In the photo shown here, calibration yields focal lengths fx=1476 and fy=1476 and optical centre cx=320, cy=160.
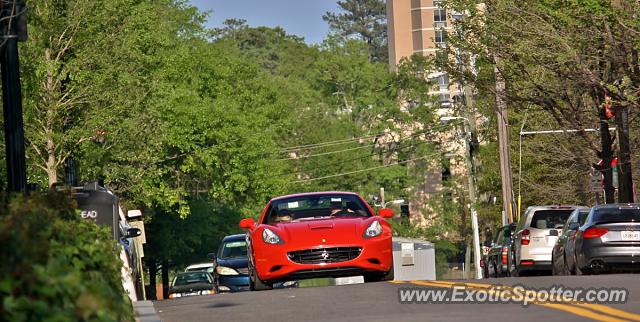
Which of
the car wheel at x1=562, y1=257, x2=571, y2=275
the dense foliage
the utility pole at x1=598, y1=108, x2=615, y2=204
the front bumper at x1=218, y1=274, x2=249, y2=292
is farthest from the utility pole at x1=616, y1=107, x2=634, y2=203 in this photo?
the front bumper at x1=218, y1=274, x2=249, y2=292

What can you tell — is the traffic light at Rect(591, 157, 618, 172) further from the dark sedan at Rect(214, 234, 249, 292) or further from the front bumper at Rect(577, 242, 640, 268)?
the front bumper at Rect(577, 242, 640, 268)

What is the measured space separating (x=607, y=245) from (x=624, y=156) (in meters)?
12.4

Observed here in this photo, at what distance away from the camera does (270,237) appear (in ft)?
66.2

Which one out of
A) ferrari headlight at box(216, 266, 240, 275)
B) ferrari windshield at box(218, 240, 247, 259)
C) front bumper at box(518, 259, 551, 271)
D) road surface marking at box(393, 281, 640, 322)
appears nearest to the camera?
road surface marking at box(393, 281, 640, 322)

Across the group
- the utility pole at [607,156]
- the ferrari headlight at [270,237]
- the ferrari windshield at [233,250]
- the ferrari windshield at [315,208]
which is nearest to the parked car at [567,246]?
the ferrari windshield at [315,208]

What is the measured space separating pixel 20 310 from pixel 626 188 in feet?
109

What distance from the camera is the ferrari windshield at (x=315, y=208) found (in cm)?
2103

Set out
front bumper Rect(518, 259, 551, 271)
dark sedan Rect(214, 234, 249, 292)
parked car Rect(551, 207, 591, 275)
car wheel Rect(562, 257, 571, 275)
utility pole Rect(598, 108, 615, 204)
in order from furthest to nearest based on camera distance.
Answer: utility pole Rect(598, 108, 615, 204) < front bumper Rect(518, 259, 551, 271) < dark sedan Rect(214, 234, 249, 292) < car wheel Rect(562, 257, 571, 275) < parked car Rect(551, 207, 591, 275)

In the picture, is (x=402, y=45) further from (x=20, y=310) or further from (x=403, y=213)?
(x=20, y=310)

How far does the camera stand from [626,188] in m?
37.8

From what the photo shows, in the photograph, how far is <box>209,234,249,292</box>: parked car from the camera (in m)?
29.8

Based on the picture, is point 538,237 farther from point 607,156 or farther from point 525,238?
point 607,156

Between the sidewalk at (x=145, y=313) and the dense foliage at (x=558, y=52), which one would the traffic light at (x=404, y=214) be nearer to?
the dense foliage at (x=558, y=52)

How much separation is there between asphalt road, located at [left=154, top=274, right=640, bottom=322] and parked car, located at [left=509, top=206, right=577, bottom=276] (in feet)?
37.8
